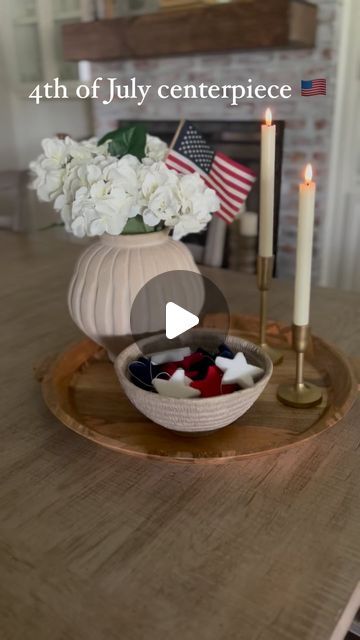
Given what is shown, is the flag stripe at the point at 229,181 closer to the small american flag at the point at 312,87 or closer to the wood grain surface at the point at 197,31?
the small american flag at the point at 312,87

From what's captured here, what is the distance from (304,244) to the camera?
2.36 ft

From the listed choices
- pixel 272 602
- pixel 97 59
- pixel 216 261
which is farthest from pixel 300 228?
Answer: pixel 97 59

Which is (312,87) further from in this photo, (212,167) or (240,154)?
(240,154)

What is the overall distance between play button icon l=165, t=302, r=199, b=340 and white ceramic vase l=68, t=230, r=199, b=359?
62mm

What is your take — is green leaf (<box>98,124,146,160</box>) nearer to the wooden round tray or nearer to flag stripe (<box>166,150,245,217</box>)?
flag stripe (<box>166,150,245,217</box>)

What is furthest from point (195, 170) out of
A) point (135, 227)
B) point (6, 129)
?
point (6, 129)

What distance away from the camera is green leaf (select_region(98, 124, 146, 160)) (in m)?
0.87

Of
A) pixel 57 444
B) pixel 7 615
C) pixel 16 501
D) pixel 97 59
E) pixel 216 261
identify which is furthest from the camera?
pixel 97 59

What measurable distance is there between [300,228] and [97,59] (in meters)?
2.60

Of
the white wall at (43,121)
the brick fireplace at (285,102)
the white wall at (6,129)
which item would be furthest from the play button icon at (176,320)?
the white wall at (6,129)

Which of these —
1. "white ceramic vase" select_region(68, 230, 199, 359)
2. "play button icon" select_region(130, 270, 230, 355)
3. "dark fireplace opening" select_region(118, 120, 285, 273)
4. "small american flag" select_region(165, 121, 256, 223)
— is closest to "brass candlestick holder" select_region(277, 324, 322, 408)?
"play button icon" select_region(130, 270, 230, 355)

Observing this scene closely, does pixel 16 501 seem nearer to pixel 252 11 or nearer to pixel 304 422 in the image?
pixel 304 422

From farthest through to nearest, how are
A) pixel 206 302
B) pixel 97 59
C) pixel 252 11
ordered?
pixel 97 59 → pixel 252 11 → pixel 206 302

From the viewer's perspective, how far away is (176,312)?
2.67 feet
